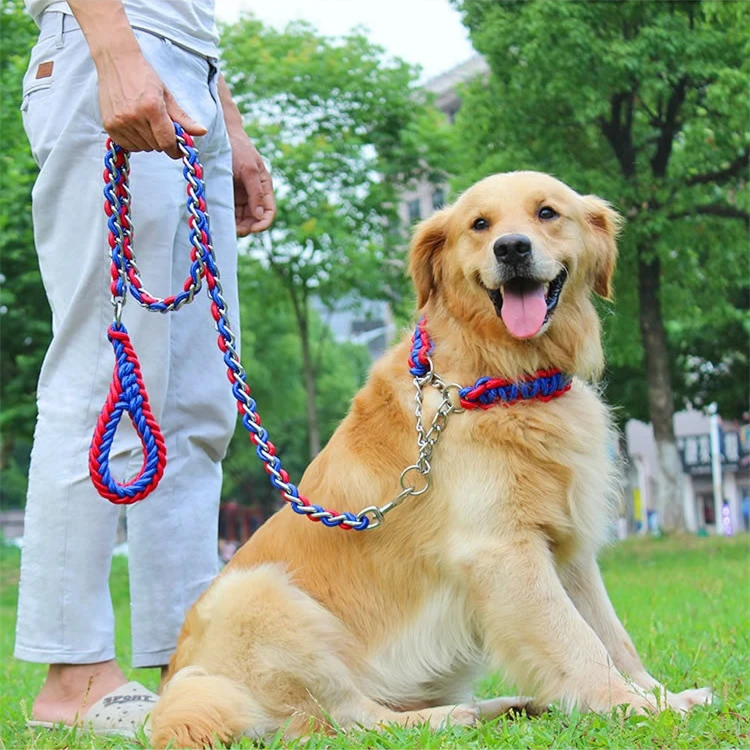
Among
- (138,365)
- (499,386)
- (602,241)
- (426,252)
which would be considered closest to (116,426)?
(138,365)

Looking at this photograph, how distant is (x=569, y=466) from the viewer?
3.07 meters

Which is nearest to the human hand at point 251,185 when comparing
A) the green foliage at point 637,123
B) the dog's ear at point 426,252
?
the dog's ear at point 426,252

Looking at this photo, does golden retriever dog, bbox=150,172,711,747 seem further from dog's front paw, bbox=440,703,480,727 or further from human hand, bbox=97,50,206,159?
human hand, bbox=97,50,206,159

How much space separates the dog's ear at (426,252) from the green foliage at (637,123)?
35.1ft

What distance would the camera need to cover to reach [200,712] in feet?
8.82

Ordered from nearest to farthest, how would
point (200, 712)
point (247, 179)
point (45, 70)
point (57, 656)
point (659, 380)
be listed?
point (200, 712), point (57, 656), point (45, 70), point (247, 179), point (659, 380)

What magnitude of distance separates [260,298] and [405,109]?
4668mm

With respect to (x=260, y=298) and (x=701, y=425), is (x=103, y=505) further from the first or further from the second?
(x=701, y=425)

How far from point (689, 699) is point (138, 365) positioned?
5.96 ft

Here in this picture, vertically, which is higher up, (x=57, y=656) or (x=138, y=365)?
(x=138, y=365)

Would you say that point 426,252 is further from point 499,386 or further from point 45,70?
point 45,70

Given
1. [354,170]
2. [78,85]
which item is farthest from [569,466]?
[354,170]

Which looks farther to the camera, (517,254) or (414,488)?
(517,254)

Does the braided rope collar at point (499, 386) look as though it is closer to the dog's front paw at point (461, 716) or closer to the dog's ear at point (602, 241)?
the dog's ear at point (602, 241)
